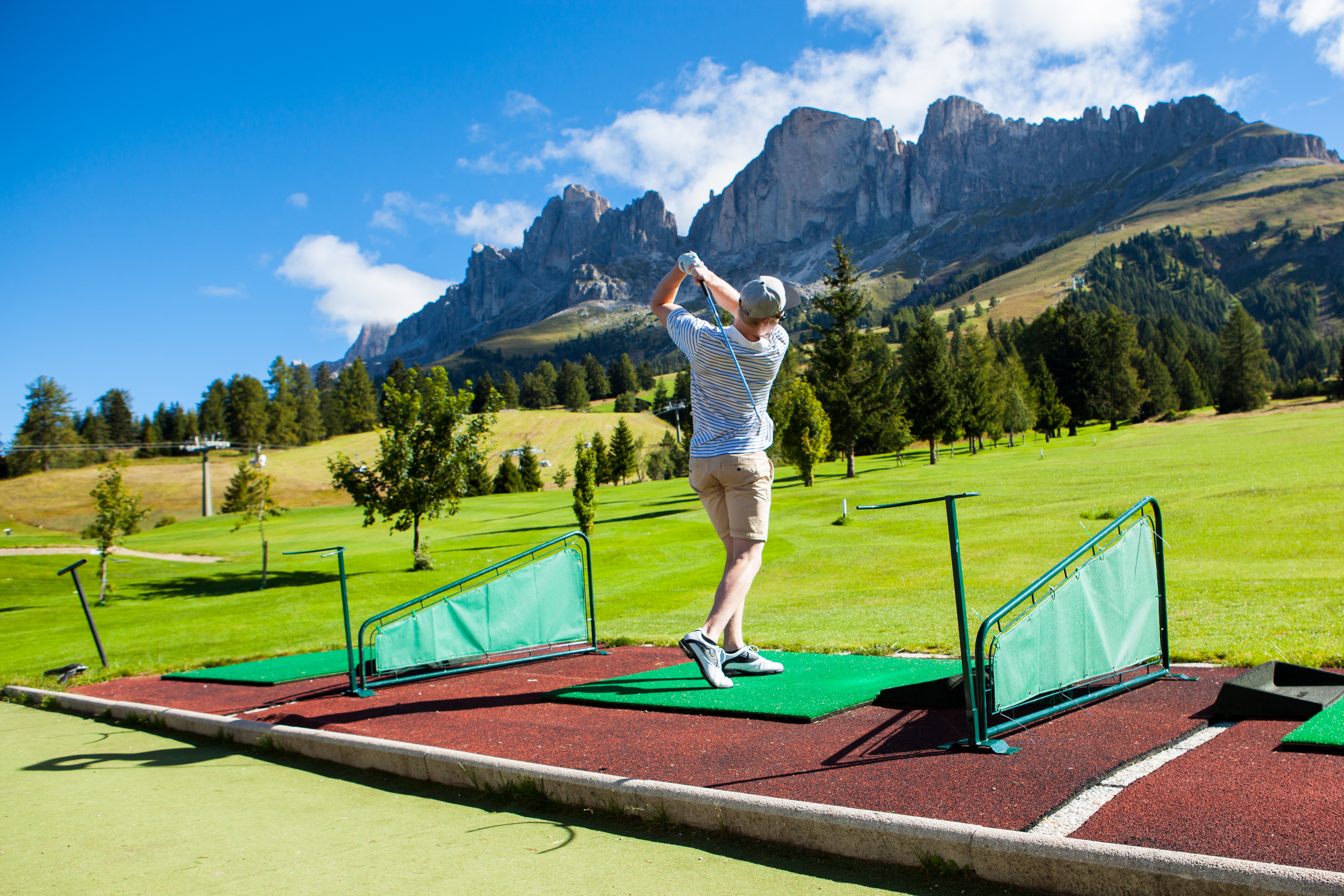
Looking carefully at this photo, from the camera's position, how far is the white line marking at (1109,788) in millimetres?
3039

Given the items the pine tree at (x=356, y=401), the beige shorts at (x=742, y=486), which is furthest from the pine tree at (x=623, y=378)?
the beige shorts at (x=742, y=486)

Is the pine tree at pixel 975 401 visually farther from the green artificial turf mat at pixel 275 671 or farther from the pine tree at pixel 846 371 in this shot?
the green artificial turf mat at pixel 275 671

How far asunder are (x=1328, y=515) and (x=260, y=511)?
1144 inches

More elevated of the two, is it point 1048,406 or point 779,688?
point 1048,406

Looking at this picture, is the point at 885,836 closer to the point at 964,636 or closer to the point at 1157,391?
the point at 964,636

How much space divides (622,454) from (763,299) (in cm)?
7192

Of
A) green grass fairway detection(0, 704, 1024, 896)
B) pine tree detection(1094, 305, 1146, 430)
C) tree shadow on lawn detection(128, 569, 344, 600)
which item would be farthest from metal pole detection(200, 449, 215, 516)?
pine tree detection(1094, 305, 1146, 430)

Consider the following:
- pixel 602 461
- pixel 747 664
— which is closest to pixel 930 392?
pixel 602 461

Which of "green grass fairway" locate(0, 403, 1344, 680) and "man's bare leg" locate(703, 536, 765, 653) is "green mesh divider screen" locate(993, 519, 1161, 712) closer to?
"green grass fairway" locate(0, 403, 1344, 680)

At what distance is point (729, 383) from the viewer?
566 centimetres

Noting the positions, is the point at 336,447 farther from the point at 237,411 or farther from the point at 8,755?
the point at 8,755

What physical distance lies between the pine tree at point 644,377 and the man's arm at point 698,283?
533ft

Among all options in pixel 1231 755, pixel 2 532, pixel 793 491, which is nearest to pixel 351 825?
pixel 1231 755

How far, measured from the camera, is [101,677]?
11031mm
